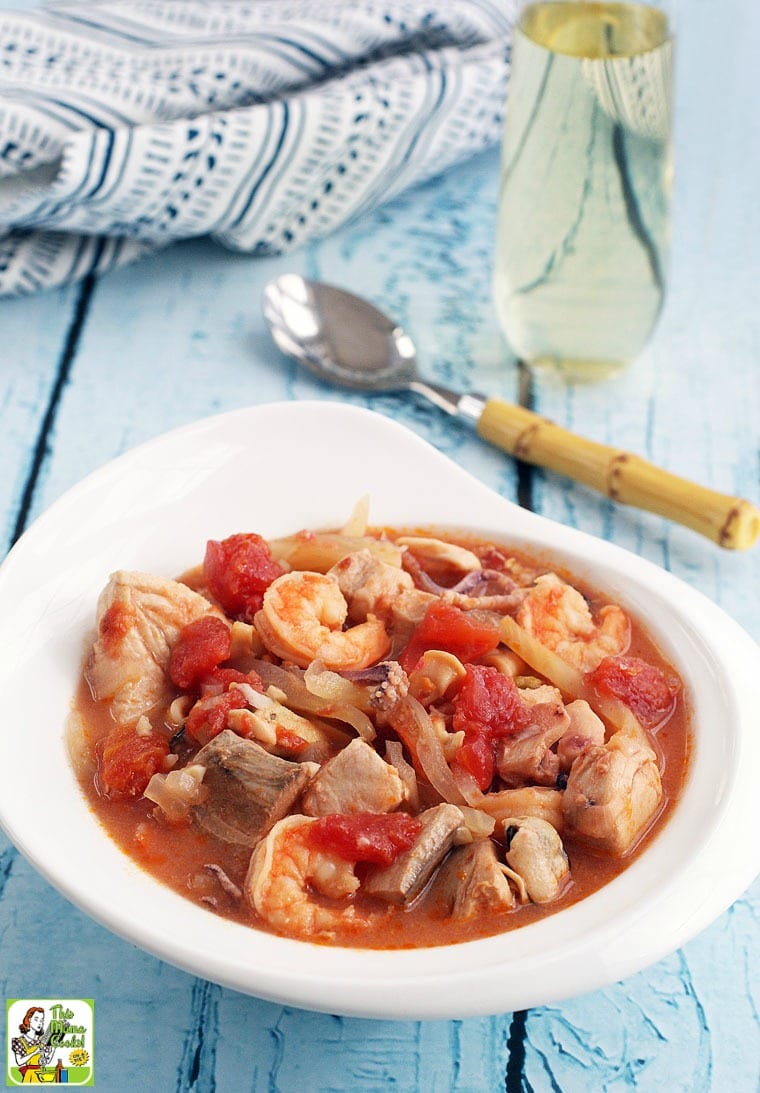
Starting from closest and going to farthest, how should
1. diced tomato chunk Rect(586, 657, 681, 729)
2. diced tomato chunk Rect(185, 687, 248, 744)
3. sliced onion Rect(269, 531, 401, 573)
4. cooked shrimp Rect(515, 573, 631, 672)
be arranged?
1. diced tomato chunk Rect(185, 687, 248, 744)
2. diced tomato chunk Rect(586, 657, 681, 729)
3. cooked shrimp Rect(515, 573, 631, 672)
4. sliced onion Rect(269, 531, 401, 573)

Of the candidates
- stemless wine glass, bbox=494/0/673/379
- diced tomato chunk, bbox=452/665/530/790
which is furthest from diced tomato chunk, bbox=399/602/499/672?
stemless wine glass, bbox=494/0/673/379

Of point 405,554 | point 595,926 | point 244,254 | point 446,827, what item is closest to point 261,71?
point 244,254

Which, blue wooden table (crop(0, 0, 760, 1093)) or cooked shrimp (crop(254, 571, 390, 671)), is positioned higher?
cooked shrimp (crop(254, 571, 390, 671))

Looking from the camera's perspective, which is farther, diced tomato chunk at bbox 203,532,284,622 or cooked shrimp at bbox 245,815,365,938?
diced tomato chunk at bbox 203,532,284,622

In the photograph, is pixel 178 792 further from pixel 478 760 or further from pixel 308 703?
pixel 478 760

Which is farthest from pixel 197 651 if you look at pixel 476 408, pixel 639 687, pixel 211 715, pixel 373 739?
pixel 476 408

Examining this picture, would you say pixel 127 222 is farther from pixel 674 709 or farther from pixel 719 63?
pixel 719 63

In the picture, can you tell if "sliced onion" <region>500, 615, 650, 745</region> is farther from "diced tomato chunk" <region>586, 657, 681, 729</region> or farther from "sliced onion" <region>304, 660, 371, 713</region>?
"sliced onion" <region>304, 660, 371, 713</region>
